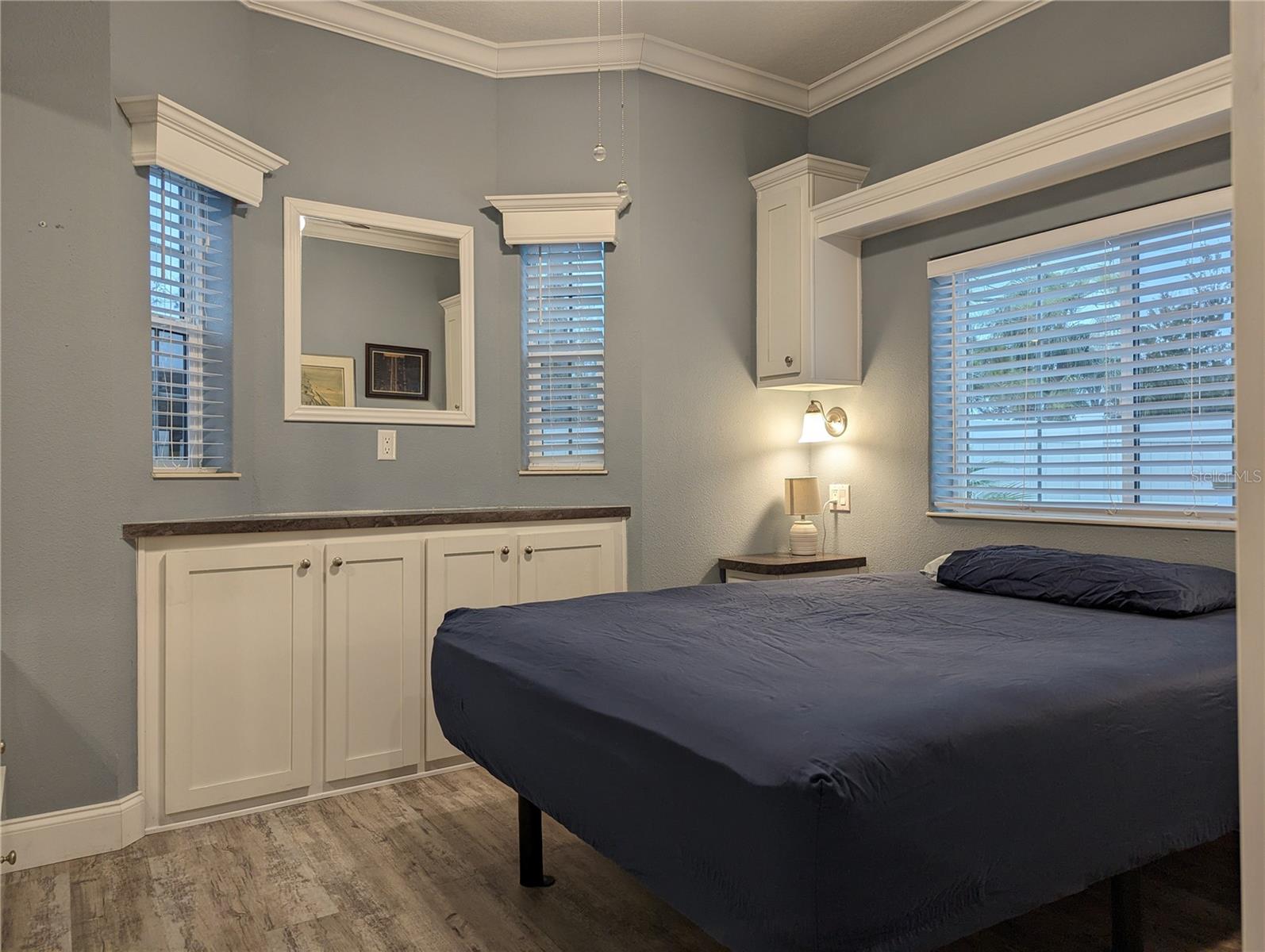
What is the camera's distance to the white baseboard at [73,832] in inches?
100

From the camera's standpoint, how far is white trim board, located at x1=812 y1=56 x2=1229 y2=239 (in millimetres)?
2736

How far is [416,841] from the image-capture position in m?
2.73

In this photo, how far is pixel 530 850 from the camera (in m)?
2.41

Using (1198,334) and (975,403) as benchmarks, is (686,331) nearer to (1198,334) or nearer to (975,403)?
(975,403)

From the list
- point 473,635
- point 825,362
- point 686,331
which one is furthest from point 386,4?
point 473,635

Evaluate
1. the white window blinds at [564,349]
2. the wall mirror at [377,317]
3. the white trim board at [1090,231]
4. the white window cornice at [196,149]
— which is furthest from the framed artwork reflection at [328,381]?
the white trim board at [1090,231]

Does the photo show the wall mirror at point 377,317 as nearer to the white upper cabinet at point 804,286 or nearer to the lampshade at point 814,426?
the white upper cabinet at point 804,286

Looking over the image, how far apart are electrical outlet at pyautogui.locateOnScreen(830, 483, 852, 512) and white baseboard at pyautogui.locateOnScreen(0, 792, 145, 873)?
3013 millimetres

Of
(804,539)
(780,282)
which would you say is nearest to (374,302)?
(780,282)

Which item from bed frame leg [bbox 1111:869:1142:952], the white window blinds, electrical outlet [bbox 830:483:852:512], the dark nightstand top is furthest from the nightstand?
bed frame leg [bbox 1111:869:1142:952]

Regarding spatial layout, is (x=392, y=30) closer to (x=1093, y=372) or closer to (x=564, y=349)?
(x=564, y=349)

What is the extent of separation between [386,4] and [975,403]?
9.26ft

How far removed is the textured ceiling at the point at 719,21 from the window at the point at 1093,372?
103cm

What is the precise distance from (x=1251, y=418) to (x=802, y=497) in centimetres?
377
